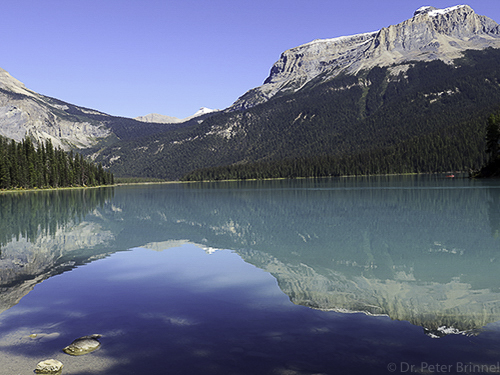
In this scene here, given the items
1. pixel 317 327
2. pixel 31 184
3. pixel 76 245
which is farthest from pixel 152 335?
pixel 31 184

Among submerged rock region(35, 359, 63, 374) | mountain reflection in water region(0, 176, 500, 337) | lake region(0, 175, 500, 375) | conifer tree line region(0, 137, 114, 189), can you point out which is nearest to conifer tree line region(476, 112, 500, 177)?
mountain reflection in water region(0, 176, 500, 337)

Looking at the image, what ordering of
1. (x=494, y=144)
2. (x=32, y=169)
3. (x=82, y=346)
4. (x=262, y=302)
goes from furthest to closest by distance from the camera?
(x=32, y=169), (x=494, y=144), (x=262, y=302), (x=82, y=346)

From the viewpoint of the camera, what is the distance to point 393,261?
904 inches

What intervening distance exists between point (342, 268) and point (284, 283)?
13.9 ft

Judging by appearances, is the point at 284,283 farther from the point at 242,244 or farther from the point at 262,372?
the point at 242,244

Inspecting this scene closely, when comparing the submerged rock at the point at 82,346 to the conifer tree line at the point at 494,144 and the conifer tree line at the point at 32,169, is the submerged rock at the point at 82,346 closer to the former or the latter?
the conifer tree line at the point at 494,144

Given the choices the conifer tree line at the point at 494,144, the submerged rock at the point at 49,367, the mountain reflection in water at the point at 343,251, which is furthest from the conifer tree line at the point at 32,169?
the conifer tree line at the point at 494,144

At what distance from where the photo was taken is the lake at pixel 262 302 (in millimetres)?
10898

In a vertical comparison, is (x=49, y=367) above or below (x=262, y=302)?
above

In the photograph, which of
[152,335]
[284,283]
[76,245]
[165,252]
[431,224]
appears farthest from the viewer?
[431,224]

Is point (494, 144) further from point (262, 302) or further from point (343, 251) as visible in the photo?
point (262, 302)

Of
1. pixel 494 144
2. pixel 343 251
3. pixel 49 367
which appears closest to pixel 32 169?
pixel 343 251

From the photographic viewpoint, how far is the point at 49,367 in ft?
33.8

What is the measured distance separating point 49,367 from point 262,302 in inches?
317
